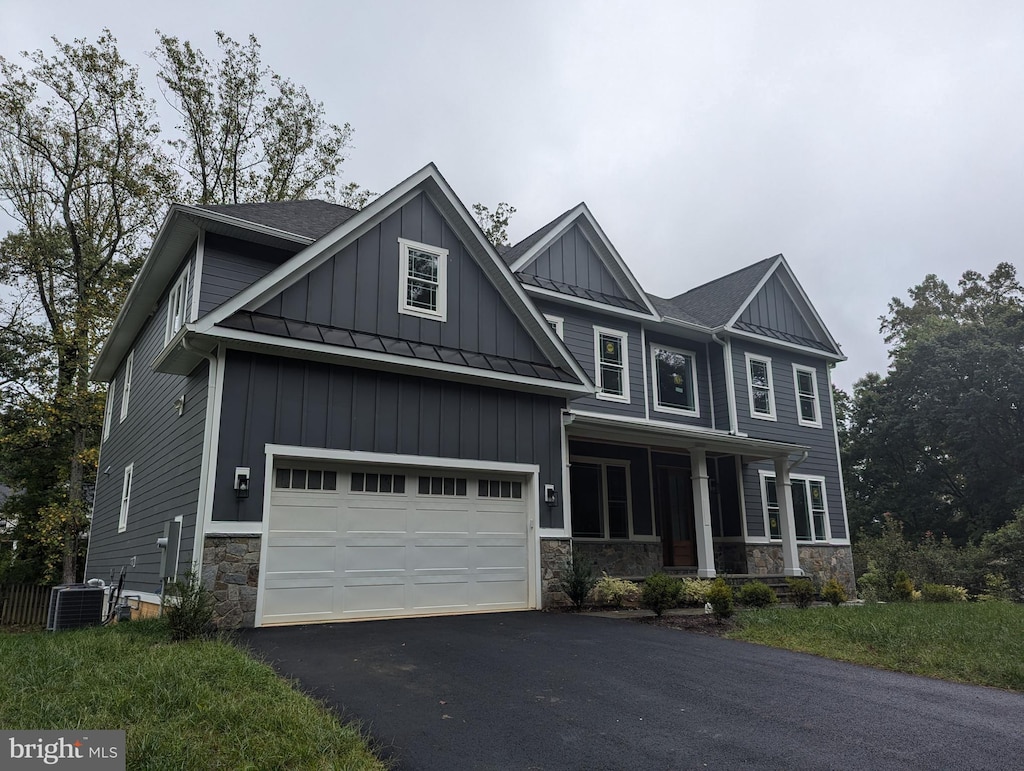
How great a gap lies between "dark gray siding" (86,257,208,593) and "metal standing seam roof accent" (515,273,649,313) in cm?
663

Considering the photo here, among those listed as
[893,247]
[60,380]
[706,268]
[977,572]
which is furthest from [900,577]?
[893,247]

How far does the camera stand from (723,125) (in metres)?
17.0

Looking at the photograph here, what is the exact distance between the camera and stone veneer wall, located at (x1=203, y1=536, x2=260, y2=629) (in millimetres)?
7855

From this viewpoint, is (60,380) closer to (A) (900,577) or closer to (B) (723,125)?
(B) (723,125)

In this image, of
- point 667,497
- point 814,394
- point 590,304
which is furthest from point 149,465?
point 814,394

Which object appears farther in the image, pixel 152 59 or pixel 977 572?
pixel 152 59

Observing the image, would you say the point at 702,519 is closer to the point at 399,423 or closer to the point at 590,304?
the point at 590,304

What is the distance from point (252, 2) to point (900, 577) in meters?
18.5

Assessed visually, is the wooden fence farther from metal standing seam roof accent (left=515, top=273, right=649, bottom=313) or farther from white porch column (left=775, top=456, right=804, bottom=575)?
white porch column (left=775, top=456, right=804, bottom=575)

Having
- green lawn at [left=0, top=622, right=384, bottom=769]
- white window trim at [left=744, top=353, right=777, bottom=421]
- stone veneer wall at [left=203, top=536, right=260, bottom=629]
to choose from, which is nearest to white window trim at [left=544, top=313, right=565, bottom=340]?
white window trim at [left=744, top=353, right=777, bottom=421]

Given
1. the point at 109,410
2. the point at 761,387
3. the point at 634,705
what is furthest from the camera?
the point at 109,410

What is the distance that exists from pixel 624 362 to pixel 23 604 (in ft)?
53.6

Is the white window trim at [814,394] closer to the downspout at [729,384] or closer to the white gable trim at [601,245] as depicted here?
the downspout at [729,384]

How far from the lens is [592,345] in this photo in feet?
47.5
